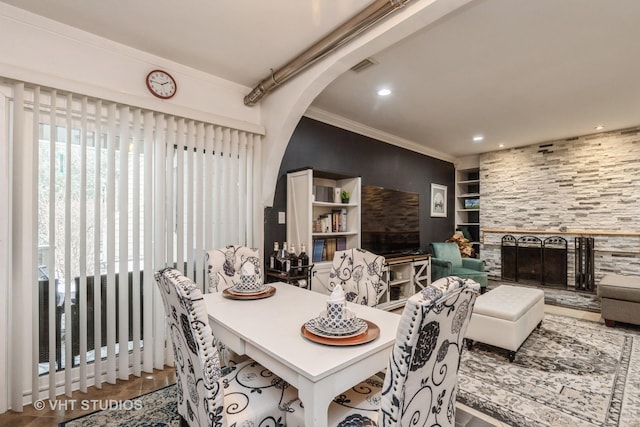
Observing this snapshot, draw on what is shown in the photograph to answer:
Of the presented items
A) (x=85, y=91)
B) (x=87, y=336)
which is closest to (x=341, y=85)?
(x=85, y=91)

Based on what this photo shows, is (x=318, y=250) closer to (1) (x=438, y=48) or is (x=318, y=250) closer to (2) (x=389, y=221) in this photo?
(2) (x=389, y=221)

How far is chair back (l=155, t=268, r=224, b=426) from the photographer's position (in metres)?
1.06

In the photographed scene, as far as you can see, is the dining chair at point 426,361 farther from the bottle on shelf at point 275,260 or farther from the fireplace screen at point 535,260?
the fireplace screen at point 535,260

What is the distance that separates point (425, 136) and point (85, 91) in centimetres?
431

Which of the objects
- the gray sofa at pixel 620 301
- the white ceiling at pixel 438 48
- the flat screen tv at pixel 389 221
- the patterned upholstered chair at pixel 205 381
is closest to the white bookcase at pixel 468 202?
the flat screen tv at pixel 389 221

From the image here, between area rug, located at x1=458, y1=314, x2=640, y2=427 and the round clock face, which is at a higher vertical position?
the round clock face

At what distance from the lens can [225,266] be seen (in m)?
2.36

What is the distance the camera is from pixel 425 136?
4.84 m

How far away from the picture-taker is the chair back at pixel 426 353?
2.91ft

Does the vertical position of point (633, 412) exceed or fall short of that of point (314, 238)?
it falls short

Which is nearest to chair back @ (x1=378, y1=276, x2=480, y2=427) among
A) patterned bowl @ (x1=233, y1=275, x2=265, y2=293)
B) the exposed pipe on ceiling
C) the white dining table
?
the white dining table

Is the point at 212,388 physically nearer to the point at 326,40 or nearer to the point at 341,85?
the point at 326,40

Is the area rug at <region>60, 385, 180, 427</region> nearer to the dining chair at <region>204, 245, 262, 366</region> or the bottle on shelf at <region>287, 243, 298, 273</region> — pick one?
the dining chair at <region>204, 245, 262, 366</region>

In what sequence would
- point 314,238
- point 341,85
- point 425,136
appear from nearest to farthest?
point 341,85 < point 314,238 < point 425,136
